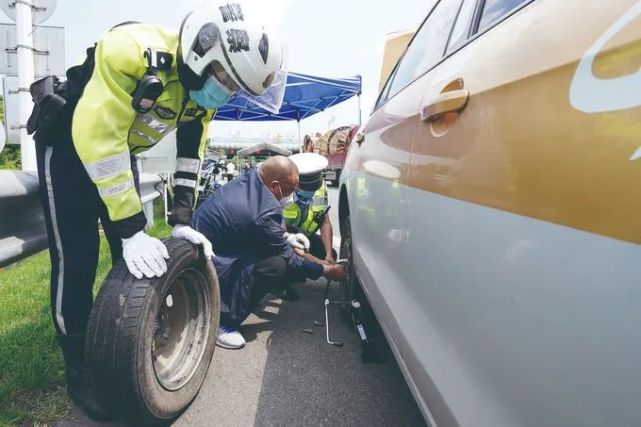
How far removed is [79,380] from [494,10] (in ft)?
6.91

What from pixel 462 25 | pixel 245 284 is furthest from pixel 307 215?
pixel 462 25

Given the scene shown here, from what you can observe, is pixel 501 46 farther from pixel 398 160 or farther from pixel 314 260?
pixel 314 260

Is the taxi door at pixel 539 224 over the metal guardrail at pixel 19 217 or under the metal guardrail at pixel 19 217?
over

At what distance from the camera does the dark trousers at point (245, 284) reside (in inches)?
103

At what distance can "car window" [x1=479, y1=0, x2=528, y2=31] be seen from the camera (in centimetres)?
113

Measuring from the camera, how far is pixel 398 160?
1485 mm

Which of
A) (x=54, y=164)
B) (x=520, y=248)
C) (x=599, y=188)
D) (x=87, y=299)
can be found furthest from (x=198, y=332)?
(x=599, y=188)

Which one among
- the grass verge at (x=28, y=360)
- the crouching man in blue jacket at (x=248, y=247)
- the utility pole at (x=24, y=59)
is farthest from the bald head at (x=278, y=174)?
the utility pole at (x=24, y=59)

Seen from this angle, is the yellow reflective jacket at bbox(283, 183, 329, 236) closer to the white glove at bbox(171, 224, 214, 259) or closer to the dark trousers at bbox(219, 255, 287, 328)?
the dark trousers at bbox(219, 255, 287, 328)

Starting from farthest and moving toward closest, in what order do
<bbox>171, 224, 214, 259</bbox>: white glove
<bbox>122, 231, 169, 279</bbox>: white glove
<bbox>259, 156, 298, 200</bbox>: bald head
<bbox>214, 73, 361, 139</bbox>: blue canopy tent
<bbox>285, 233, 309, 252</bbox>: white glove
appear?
1. <bbox>214, 73, 361, 139</bbox>: blue canopy tent
2. <bbox>285, 233, 309, 252</bbox>: white glove
3. <bbox>259, 156, 298, 200</bbox>: bald head
4. <bbox>171, 224, 214, 259</bbox>: white glove
5. <bbox>122, 231, 169, 279</bbox>: white glove

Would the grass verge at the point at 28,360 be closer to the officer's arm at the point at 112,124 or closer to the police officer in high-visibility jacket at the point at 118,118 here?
the police officer in high-visibility jacket at the point at 118,118

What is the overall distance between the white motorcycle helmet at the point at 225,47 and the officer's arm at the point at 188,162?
0.57m

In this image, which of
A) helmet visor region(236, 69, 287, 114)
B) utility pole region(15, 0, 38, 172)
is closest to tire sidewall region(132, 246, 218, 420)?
helmet visor region(236, 69, 287, 114)

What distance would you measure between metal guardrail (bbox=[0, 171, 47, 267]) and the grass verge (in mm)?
554
